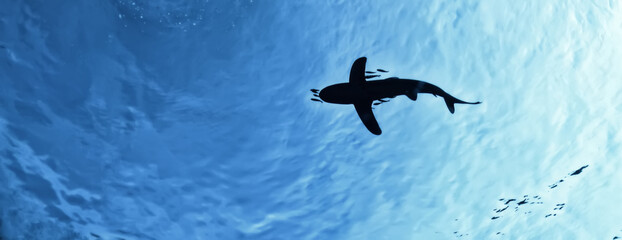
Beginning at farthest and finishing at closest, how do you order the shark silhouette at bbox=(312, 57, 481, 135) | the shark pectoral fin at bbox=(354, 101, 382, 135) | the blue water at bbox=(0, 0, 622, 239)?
1. the blue water at bbox=(0, 0, 622, 239)
2. the shark pectoral fin at bbox=(354, 101, 382, 135)
3. the shark silhouette at bbox=(312, 57, 481, 135)

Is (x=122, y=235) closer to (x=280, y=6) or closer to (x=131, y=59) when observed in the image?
(x=131, y=59)

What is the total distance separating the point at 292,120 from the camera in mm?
11273

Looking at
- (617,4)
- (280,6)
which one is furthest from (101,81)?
(617,4)

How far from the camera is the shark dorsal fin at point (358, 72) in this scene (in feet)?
17.3

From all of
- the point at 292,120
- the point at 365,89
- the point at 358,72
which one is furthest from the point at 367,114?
the point at 292,120

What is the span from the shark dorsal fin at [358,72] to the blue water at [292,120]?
4.64 meters

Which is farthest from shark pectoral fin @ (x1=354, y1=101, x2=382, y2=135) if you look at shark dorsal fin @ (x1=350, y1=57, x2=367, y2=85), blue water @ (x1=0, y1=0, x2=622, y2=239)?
blue water @ (x1=0, y1=0, x2=622, y2=239)


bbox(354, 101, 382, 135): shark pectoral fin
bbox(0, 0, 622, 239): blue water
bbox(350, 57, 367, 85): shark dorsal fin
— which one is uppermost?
bbox(0, 0, 622, 239): blue water

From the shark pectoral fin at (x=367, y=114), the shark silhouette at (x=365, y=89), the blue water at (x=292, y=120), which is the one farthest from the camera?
the blue water at (x=292, y=120)

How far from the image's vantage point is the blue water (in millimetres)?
9852

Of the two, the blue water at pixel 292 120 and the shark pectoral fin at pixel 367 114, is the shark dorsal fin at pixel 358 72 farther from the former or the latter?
the blue water at pixel 292 120

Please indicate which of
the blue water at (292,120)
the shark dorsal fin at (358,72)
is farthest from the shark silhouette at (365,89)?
the blue water at (292,120)

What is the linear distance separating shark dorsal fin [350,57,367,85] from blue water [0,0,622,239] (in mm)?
4643

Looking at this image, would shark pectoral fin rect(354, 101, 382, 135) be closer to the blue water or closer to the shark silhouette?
the shark silhouette
